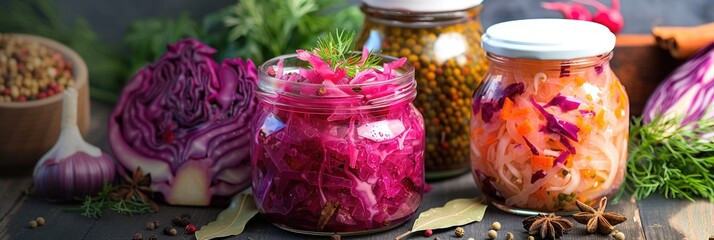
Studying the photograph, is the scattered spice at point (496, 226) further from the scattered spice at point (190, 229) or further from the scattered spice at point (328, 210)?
the scattered spice at point (190, 229)

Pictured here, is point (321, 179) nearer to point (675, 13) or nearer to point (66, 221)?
point (66, 221)

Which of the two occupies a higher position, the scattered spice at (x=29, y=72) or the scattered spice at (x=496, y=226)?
the scattered spice at (x=29, y=72)

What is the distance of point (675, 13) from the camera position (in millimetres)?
2963

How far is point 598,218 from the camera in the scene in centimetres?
201

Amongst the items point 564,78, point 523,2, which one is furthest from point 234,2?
point 564,78

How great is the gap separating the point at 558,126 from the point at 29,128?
1.31 meters

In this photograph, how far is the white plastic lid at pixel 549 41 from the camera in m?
1.98

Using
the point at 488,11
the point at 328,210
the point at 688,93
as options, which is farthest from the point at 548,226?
the point at 488,11

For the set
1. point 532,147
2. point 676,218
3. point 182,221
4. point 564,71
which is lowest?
point 676,218

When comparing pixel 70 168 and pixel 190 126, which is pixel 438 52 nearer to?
pixel 190 126

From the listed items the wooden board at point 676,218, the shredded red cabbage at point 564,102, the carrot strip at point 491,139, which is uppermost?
the shredded red cabbage at point 564,102

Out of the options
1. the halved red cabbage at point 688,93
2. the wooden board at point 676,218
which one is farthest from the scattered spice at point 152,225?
the halved red cabbage at point 688,93

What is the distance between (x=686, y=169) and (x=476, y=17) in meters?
0.61

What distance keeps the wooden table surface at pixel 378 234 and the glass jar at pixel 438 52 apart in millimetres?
158
